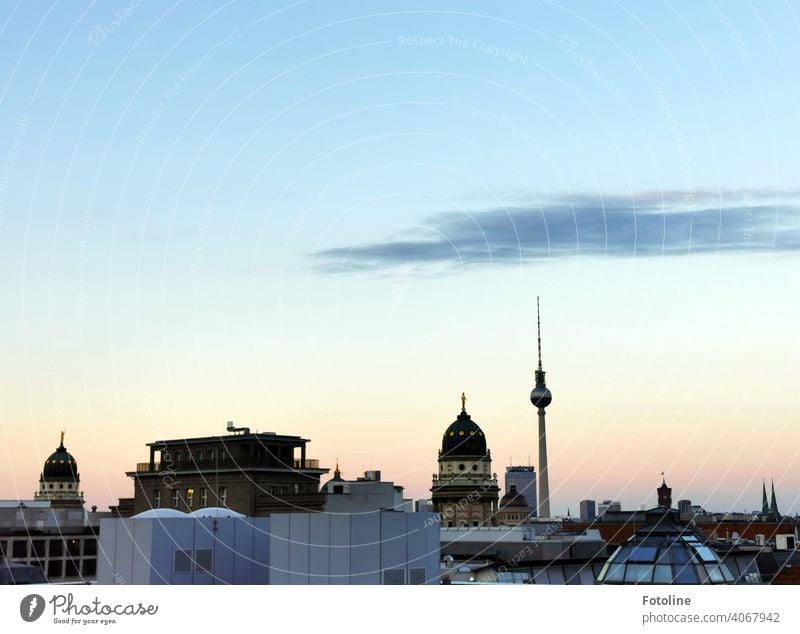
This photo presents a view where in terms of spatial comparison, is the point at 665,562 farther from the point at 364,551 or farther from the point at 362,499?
the point at 364,551

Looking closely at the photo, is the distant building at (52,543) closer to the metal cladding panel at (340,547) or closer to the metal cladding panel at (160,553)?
the metal cladding panel at (160,553)

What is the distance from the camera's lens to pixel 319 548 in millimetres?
52969

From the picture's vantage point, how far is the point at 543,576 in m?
85.0

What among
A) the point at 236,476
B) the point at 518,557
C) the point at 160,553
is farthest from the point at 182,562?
the point at 236,476

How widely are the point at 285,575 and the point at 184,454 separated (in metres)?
110

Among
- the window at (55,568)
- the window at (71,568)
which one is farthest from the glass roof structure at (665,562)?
the window at (71,568)

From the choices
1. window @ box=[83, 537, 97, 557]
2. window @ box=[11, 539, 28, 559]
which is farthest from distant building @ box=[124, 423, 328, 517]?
window @ box=[11, 539, 28, 559]

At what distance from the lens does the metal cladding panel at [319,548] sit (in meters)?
52.6

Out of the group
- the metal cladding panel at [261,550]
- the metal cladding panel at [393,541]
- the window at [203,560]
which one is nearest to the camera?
the metal cladding panel at [393,541]

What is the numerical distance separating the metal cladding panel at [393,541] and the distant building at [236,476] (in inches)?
3661

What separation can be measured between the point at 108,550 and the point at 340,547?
44.2 feet

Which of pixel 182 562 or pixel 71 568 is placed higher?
pixel 182 562
